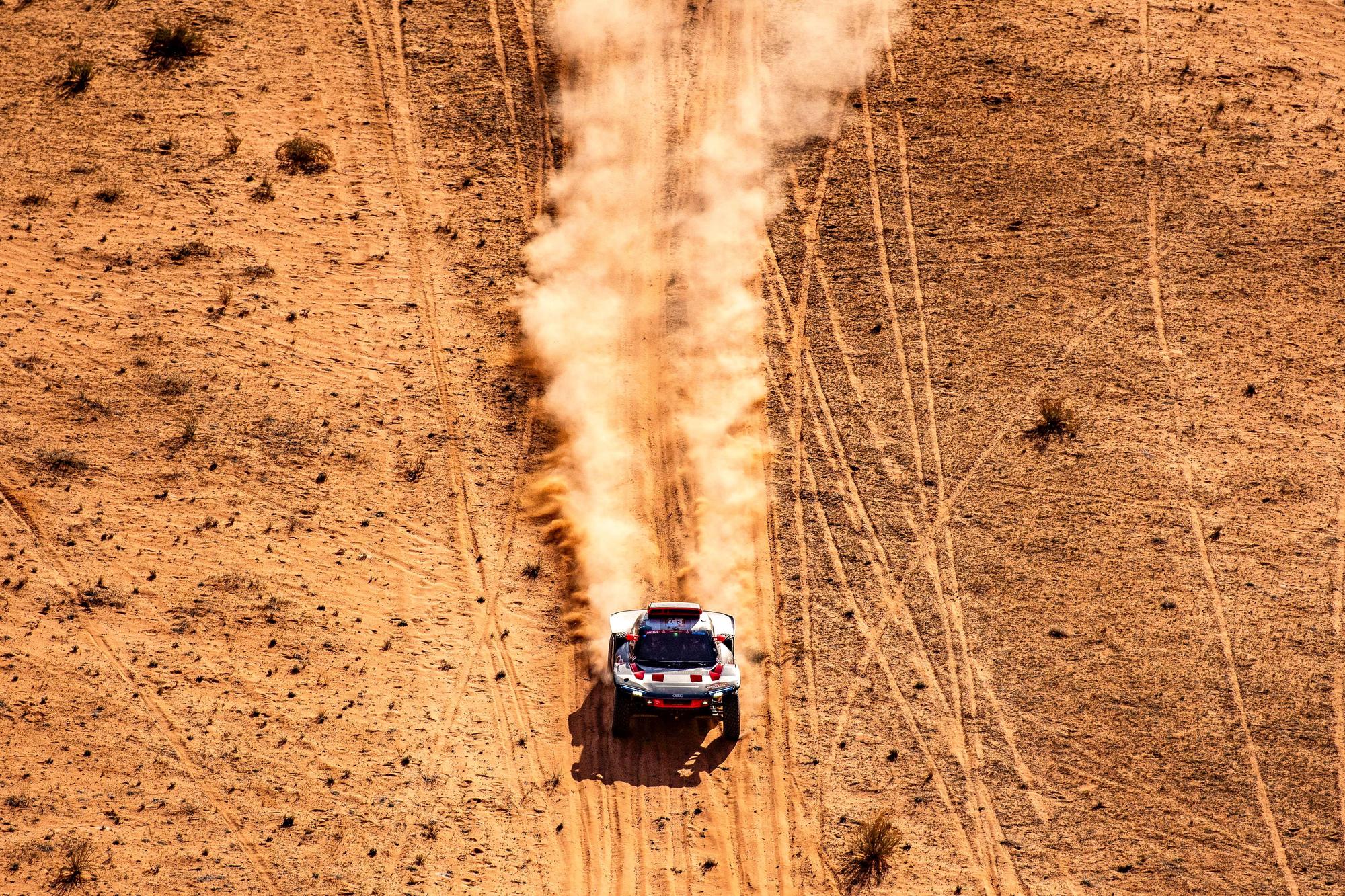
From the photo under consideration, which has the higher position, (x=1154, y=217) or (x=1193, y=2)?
(x=1193, y=2)

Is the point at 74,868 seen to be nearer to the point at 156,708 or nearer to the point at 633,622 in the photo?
the point at 156,708

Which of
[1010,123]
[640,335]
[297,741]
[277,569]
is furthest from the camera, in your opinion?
[1010,123]

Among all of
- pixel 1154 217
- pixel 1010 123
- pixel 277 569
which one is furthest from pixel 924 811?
pixel 1010 123

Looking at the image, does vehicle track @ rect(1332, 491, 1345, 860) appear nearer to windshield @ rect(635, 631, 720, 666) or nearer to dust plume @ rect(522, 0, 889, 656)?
dust plume @ rect(522, 0, 889, 656)

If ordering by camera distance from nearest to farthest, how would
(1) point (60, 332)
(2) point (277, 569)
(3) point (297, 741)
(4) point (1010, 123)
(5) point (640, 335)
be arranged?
1. (3) point (297, 741)
2. (2) point (277, 569)
3. (1) point (60, 332)
4. (5) point (640, 335)
5. (4) point (1010, 123)

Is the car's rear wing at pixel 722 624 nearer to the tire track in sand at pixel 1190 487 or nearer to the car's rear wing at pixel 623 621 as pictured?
the car's rear wing at pixel 623 621

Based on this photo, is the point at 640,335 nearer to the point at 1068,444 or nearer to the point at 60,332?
the point at 1068,444
